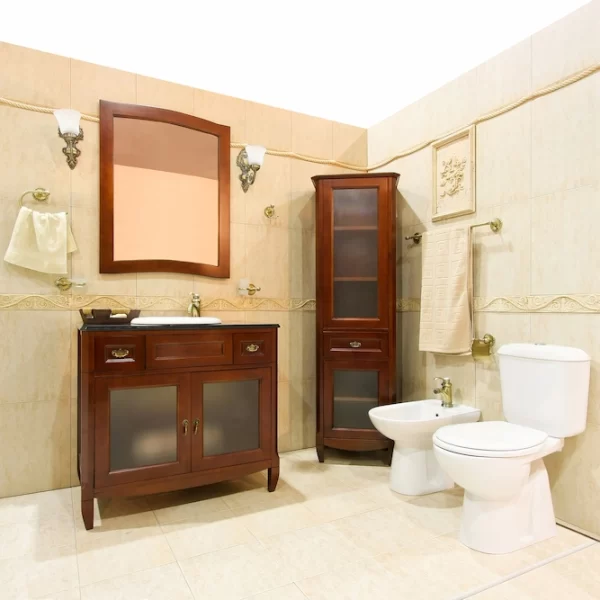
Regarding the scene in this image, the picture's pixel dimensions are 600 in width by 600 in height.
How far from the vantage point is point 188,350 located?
2141 millimetres

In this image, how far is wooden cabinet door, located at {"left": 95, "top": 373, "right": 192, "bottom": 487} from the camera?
1973mm

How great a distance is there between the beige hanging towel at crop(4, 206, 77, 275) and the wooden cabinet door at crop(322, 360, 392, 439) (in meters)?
1.55

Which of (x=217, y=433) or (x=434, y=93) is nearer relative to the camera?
(x=217, y=433)

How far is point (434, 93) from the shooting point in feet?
9.05

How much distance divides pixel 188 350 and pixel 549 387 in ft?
5.15

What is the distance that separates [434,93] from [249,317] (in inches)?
68.3

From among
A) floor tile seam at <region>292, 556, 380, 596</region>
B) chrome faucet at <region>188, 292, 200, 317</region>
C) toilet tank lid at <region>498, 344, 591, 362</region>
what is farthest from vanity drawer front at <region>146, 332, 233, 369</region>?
toilet tank lid at <region>498, 344, 591, 362</region>

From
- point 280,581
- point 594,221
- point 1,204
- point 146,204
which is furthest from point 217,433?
point 594,221

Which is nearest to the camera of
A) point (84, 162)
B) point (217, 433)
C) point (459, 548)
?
point (459, 548)

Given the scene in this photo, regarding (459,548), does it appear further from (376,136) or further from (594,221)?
(376,136)

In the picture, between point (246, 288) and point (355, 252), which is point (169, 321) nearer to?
point (246, 288)

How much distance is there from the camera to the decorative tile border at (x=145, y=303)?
2.31 m

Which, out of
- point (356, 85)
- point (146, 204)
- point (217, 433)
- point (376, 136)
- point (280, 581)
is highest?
point (356, 85)

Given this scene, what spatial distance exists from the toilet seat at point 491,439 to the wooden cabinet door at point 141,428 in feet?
3.70
